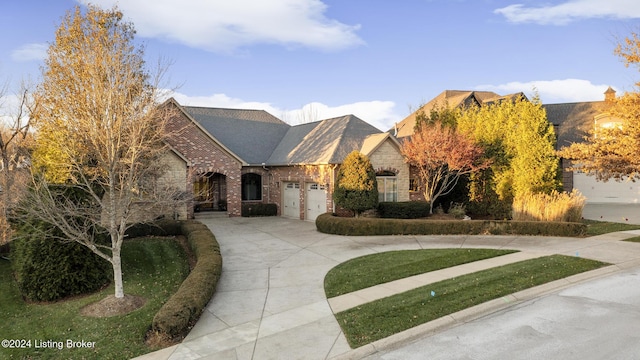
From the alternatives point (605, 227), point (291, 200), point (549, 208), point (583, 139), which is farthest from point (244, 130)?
point (583, 139)

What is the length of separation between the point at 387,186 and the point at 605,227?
10.4m

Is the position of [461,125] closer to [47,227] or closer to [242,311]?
[242,311]

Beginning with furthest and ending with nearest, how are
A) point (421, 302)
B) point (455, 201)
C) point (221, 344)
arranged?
point (455, 201)
point (421, 302)
point (221, 344)

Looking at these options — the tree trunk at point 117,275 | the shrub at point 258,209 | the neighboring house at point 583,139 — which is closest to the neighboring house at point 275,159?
the shrub at point 258,209

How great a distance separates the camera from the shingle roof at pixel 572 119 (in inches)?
1190

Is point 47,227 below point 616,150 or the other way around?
below

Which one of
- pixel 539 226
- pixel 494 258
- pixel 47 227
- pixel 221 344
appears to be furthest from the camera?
pixel 539 226

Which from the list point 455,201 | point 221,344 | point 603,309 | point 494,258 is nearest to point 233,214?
point 455,201

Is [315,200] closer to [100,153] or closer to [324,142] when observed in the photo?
[324,142]

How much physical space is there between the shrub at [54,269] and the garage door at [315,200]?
13066mm

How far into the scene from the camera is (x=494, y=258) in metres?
12.2

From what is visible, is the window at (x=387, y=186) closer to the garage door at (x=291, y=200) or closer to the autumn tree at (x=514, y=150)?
the autumn tree at (x=514, y=150)

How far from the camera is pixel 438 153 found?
20.0 metres

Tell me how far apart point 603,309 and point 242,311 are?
752 centimetres
